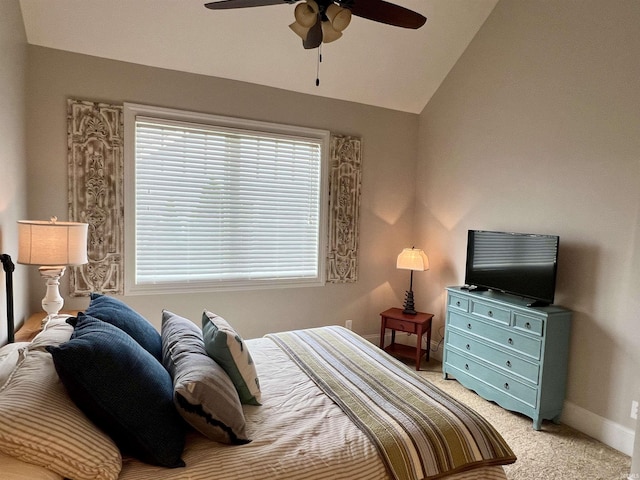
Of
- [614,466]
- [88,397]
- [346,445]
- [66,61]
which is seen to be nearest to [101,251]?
[66,61]

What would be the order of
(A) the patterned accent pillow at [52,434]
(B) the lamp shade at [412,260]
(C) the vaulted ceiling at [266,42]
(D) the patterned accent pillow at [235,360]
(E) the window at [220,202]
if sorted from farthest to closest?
(B) the lamp shade at [412,260]
(E) the window at [220,202]
(C) the vaulted ceiling at [266,42]
(D) the patterned accent pillow at [235,360]
(A) the patterned accent pillow at [52,434]

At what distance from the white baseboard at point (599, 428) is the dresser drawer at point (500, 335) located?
0.53 m

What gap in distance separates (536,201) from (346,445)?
8.59 feet

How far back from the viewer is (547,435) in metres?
2.77

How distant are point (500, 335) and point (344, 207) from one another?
1.93 metres

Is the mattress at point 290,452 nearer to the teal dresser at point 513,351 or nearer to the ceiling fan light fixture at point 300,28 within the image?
the teal dresser at point 513,351

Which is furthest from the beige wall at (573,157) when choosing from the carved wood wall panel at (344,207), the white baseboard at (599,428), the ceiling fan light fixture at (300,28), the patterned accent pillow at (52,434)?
the patterned accent pillow at (52,434)

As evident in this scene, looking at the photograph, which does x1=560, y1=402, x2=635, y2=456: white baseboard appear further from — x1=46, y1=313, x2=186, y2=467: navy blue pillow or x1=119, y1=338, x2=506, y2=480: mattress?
x1=46, y1=313, x2=186, y2=467: navy blue pillow

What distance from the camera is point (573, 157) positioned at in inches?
115

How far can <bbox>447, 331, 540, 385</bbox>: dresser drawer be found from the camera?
2.86 m

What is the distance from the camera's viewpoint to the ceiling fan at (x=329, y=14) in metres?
1.82

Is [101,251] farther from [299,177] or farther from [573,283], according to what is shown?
[573,283]


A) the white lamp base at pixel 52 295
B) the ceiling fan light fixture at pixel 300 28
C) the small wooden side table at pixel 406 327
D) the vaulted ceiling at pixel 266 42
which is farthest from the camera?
the small wooden side table at pixel 406 327

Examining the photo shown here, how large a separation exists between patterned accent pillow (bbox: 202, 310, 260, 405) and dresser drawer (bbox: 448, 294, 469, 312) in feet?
7.34
